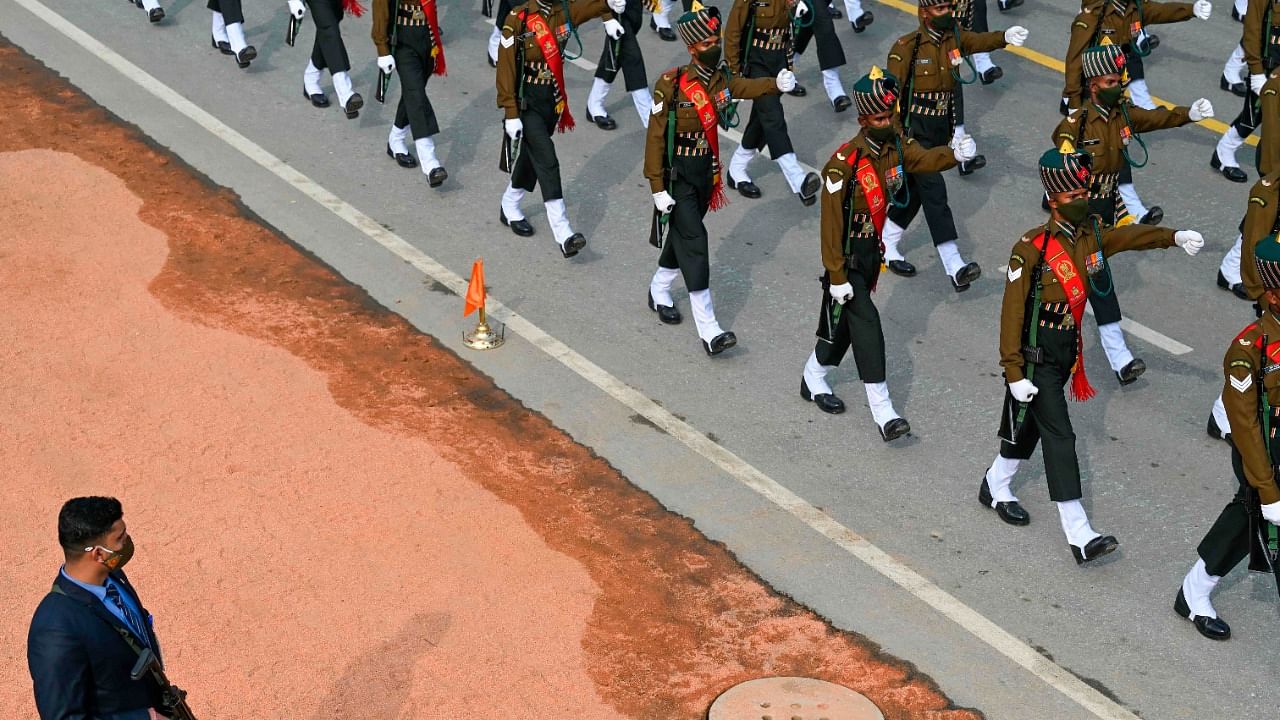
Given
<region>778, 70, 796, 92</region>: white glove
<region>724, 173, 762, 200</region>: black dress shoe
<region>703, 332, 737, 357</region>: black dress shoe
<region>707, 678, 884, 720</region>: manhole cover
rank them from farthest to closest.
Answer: <region>724, 173, 762, 200</region>: black dress shoe, <region>703, 332, 737, 357</region>: black dress shoe, <region>778, 70, 796, 92</region>: white glove, <region>707, 678, 884, 720</region>: manhole cover

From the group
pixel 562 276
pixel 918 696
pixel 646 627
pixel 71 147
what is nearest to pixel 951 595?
pixel 918 696

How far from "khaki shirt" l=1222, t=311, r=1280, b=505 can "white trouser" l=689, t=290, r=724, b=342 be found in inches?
162

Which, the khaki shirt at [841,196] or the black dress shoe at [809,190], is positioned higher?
the khaki shirt at [841,196]

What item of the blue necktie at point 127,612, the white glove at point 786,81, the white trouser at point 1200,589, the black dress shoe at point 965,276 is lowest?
the black dress shoe at point 965,276

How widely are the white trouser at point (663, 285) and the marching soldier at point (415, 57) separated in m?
2.86

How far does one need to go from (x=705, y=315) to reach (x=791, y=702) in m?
4.05

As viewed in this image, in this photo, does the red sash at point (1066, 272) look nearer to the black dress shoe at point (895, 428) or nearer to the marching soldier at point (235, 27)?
the black dress shoe at point (895, 428)

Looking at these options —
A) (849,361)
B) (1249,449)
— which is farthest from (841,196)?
(1249,449)

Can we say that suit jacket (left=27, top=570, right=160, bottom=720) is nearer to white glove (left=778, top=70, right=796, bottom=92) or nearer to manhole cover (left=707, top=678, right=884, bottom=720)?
manhole cover (left=707, top=678, right=884, bottom=720)

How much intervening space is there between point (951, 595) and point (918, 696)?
101 cm

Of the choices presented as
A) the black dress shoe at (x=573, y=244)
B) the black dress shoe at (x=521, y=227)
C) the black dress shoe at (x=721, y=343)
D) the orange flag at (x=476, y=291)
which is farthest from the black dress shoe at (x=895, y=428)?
the black dress shoe at (x=521, y=227)

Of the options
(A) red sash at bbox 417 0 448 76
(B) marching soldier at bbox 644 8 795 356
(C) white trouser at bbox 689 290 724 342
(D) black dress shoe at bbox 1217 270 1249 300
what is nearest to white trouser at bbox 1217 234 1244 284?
(D) black dress shoe at bbox 1217 270 1249 300

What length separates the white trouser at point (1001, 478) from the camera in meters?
10.0

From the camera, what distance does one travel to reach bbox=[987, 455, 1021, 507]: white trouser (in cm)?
1004
